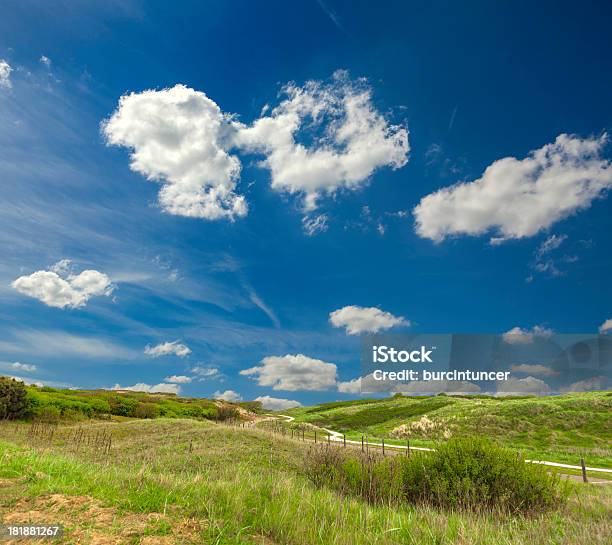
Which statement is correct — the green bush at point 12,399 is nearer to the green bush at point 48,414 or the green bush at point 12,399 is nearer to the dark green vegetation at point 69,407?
the dark green vegetation at point 69,407

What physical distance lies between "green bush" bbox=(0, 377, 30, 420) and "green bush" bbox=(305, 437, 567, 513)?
1554 inches

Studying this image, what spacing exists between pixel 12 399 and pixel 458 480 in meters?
44.3

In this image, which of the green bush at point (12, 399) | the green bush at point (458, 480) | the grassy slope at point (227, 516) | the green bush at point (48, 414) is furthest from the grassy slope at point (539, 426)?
the green bush at point (12, 399)

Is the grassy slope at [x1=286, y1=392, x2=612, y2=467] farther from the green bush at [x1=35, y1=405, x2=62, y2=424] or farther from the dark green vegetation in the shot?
the green bush at [x1=35, y1=405, x2=62, y2=424]

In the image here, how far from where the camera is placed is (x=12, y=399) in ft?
135

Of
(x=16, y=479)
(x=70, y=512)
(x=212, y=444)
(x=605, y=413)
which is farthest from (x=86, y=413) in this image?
(x=605, y=413)

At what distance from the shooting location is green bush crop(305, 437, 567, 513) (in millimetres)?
Result: 11734

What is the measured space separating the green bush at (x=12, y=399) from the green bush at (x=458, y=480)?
130 ft

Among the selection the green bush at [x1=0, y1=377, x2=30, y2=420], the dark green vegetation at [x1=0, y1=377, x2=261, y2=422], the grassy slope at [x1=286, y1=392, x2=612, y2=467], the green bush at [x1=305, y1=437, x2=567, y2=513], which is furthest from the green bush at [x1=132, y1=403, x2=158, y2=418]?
the green bush at [x1=305, y1=437, x2=567, y2=513]

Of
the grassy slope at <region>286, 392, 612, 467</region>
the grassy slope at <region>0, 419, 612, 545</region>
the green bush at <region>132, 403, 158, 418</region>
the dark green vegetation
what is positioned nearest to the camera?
the grassy slope at <region>0, 419, 612, 545</region>

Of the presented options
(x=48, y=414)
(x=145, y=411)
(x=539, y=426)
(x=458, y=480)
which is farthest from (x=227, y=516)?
(x=145, y=411)

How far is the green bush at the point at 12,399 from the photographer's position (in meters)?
40.2

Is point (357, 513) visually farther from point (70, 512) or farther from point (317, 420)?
point (317, 420)

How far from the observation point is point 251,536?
19.7 feet
